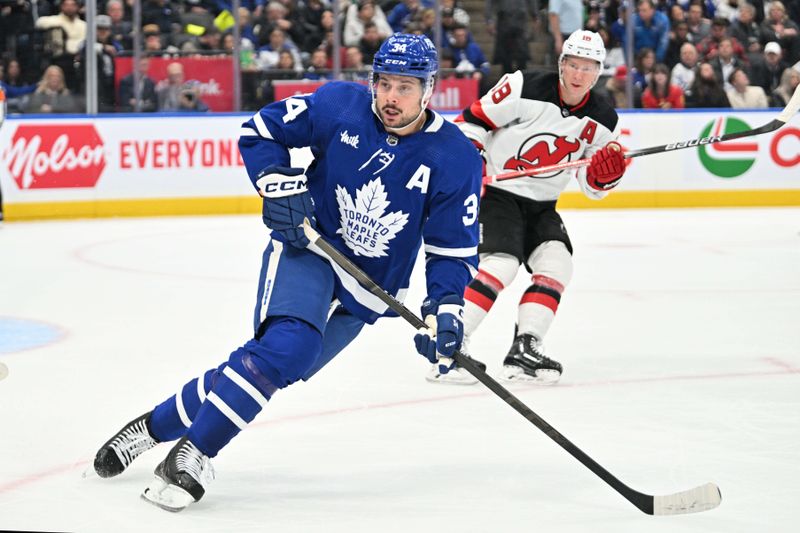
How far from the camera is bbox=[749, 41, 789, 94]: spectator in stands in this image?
10.1 m

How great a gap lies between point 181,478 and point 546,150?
2140mm

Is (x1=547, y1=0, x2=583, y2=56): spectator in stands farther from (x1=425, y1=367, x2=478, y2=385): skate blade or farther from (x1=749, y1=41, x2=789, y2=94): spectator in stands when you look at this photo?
(x1=425, y1=367, x2=478, y2=385): skate blade

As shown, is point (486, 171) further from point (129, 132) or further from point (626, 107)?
point (626, 107)

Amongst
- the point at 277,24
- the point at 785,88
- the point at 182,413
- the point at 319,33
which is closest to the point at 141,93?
the point at 277,24

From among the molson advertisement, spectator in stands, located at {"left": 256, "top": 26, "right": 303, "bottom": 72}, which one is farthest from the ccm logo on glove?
spectator in stands, located at {"left": 256, "top": 26, "right": 303, "bottom": 72}

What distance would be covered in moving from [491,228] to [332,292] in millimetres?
1561

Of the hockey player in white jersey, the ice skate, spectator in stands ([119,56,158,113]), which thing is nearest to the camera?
the ice skate

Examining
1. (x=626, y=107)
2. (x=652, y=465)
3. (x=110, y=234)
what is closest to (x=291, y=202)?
(x=652, y=465)

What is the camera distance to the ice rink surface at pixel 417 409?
9.40ft

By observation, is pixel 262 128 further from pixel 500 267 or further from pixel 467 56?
pixel 467 56

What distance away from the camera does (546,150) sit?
4.52m

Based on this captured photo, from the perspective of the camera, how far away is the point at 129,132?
29.6 ft

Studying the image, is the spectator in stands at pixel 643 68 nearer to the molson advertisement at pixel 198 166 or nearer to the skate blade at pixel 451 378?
the molson advertisement at pixel 198 166

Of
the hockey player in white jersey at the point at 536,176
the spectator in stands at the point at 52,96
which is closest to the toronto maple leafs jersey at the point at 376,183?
the hockey player in white jersey at the point at 536,176
